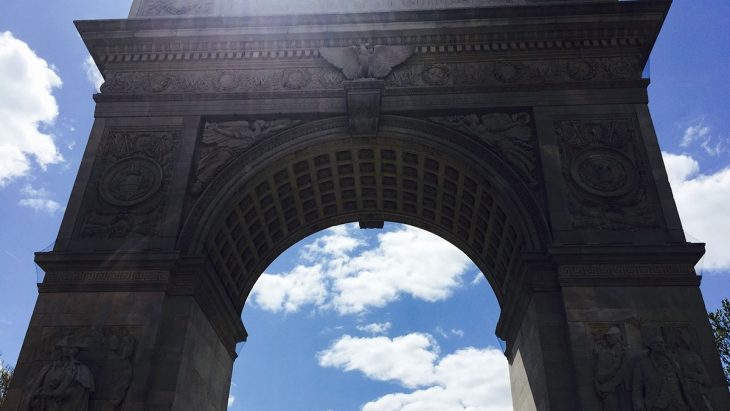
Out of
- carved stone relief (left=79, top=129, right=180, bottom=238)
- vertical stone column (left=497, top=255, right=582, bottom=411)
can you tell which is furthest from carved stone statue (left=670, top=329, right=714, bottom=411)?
carved stone relief (left=79, top=129, right=180, bottom=238)

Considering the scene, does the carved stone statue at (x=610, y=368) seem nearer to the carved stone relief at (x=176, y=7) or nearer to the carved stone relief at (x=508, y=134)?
the carved stone relief at (x=508, y=134)

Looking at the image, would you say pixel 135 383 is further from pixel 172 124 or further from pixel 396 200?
pixel 396 200

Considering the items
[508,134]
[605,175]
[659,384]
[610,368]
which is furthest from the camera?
[508,134]

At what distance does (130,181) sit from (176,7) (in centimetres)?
767

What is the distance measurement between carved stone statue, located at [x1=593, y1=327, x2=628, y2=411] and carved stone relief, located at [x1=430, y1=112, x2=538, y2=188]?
5.17m

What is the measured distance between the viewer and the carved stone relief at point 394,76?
18.8 meters

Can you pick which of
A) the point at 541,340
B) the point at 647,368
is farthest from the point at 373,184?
the point at 647,368

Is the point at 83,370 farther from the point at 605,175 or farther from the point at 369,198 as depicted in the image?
the point at 605,175

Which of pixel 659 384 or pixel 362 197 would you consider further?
pixel 362 197

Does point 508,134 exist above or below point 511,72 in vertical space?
below

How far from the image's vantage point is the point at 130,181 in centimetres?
1777

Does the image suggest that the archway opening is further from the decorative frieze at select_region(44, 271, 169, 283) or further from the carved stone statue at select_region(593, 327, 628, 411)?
the carved stone statue at select_region(593, 327, 628, 411)

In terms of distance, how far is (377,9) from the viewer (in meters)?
21.4

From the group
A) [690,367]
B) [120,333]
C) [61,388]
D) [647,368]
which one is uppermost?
[120,333]
